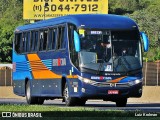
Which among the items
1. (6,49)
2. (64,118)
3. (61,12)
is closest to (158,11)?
(6,49)

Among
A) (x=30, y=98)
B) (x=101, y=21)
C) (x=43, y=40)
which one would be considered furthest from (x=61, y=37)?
(x=30, y=98)

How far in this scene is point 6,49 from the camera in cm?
9731

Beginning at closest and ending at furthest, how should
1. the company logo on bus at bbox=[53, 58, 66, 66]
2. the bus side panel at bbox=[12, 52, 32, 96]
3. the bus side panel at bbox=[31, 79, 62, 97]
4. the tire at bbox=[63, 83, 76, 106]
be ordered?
1. the tire at bbox=[63, 83, 76, 106]
2. the company logo on bus at bbox=[53, 58, 66, 66]
3. the bus side panel at bbox=[31, 79, 62, 97]
4. the bus side panel at bbox=[12, 52, 32, 96]

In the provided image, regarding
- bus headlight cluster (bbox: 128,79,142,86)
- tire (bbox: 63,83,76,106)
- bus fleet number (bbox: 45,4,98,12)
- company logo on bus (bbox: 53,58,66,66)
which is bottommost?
tire (bbox: 63,83,76,106)

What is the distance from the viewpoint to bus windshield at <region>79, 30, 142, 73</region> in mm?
27141

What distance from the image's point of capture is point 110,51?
2730 centimetres

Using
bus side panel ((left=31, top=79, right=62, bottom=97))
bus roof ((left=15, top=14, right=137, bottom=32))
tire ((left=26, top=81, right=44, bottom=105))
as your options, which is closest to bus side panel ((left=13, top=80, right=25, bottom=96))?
tire ((left=26, top=81, right=44, bottom=105))

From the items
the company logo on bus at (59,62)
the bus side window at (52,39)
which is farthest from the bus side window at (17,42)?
the company logo on bus at (59,62)

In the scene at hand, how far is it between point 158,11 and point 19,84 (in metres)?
98.4

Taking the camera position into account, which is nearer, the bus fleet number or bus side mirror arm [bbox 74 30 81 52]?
bus side mirror arm [bbox 74 30 81 52]

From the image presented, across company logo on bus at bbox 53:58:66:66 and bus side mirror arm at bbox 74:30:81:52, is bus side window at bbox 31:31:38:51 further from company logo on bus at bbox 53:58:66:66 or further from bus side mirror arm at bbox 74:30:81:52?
bus side mirror arm at bbox 74:30:81:52

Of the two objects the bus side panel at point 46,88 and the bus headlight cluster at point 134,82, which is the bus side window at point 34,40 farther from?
the bus headlight cluster at point 134,82

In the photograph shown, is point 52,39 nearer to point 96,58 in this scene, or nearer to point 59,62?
point 59,62

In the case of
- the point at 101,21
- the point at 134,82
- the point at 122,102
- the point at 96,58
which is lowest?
the point at 122,102
